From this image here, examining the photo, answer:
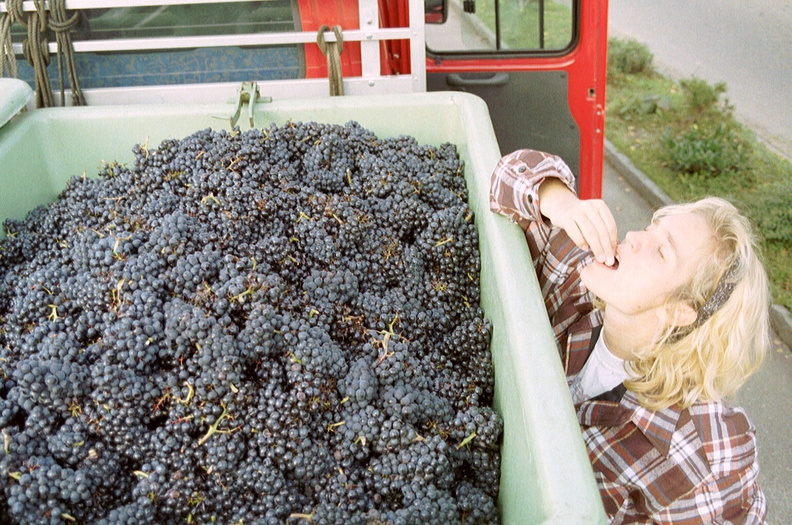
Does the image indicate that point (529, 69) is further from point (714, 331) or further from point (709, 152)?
point (709, 152)

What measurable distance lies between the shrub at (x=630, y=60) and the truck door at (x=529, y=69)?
3960mm

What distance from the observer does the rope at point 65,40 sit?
82.1 inches

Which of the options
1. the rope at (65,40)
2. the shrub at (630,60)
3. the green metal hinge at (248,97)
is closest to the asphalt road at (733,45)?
the shrub at (630,60)

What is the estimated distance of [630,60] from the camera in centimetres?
636

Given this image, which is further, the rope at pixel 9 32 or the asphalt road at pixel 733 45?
the asphalt road at pixel 733 45

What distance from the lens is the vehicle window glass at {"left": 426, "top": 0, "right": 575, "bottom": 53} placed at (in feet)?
8.85

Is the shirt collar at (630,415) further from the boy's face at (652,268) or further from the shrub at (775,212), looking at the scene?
the shrub at (775,212)

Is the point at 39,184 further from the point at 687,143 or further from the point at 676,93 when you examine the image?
the point at 676,93

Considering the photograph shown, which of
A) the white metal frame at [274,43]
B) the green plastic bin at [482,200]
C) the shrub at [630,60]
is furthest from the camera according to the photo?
the shrub at [630,60]

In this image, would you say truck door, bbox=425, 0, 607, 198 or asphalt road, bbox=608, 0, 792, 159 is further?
asphalt road, bbox=608, 0, 792, 159

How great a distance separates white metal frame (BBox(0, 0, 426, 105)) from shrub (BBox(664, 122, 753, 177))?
2.96 m

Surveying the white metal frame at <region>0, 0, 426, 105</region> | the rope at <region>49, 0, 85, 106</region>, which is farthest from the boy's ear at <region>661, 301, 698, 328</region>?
the rope at <region>49, 0, 85, 106</region>

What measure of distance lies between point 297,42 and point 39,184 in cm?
91

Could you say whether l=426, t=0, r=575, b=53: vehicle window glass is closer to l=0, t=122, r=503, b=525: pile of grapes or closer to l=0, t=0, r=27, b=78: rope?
l=0, t=122, r=503, b=525: pile of grapes
